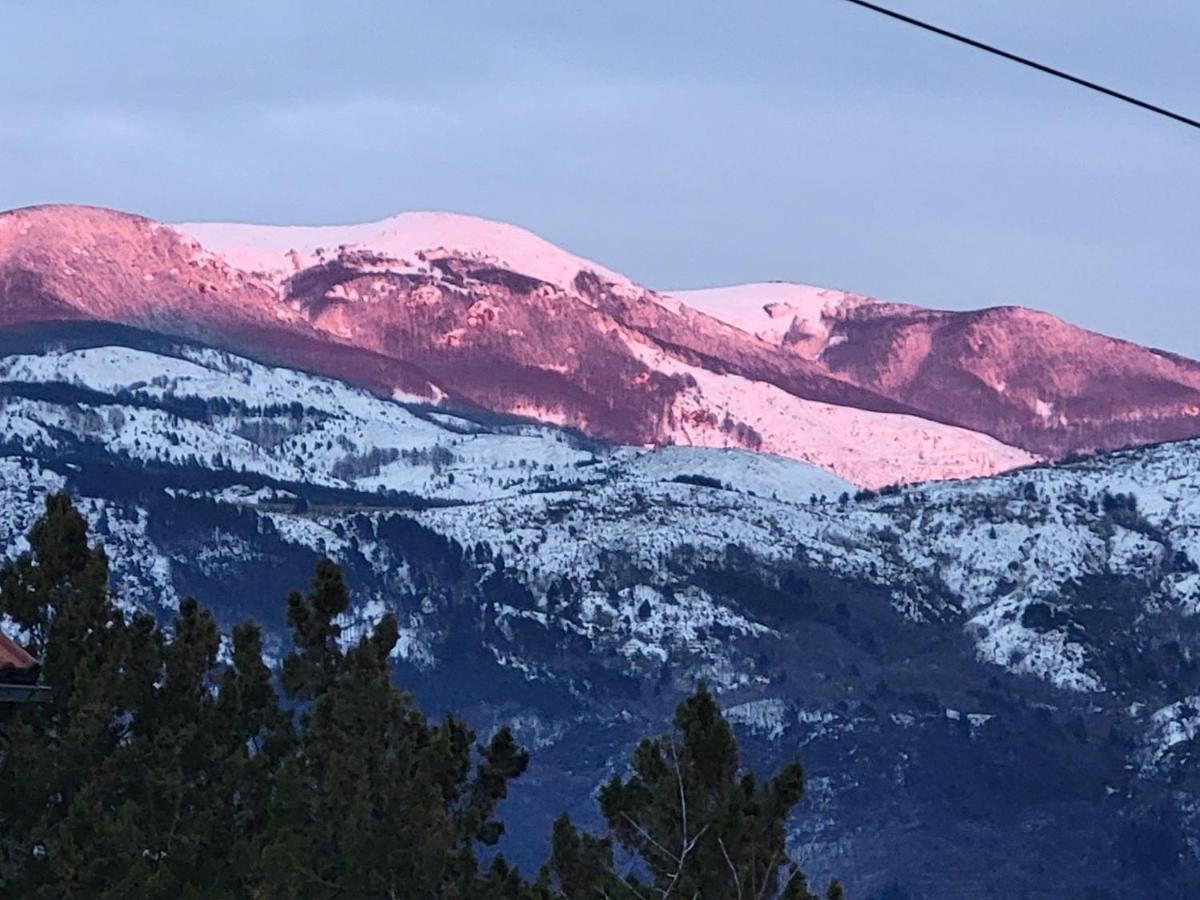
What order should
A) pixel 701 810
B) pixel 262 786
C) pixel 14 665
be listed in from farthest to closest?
pixel 262 786
pixel 701 810
pixel 14 665

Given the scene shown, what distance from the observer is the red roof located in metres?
35.7

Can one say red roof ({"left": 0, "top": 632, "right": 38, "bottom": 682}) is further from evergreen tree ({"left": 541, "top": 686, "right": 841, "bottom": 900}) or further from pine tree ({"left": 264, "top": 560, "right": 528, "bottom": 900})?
evergreen tree ({"left": 541, "top": 686, "right": 841, "bottom": 900})

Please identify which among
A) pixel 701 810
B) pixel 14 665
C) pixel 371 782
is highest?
pixel 14 665

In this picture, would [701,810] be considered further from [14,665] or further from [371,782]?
[14,665]

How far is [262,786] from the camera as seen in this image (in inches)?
2025

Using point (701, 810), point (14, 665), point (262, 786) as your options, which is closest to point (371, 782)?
point (262, 786)

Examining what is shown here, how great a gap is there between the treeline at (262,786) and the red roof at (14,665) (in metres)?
6.25

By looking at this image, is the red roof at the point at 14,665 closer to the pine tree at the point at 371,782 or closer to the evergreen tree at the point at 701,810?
the pine tree at the point at 371,782

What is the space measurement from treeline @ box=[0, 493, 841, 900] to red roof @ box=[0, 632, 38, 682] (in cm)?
625

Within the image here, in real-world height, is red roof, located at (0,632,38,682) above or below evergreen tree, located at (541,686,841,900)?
above

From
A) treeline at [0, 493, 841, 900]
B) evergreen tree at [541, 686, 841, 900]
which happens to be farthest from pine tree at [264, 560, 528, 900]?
evergreen tree at [541, 686, 841, 900]

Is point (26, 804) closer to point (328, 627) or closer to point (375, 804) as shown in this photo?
point (375, 804)

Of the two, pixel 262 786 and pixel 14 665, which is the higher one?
pixel 14 665

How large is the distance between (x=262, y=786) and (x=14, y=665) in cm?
1589
